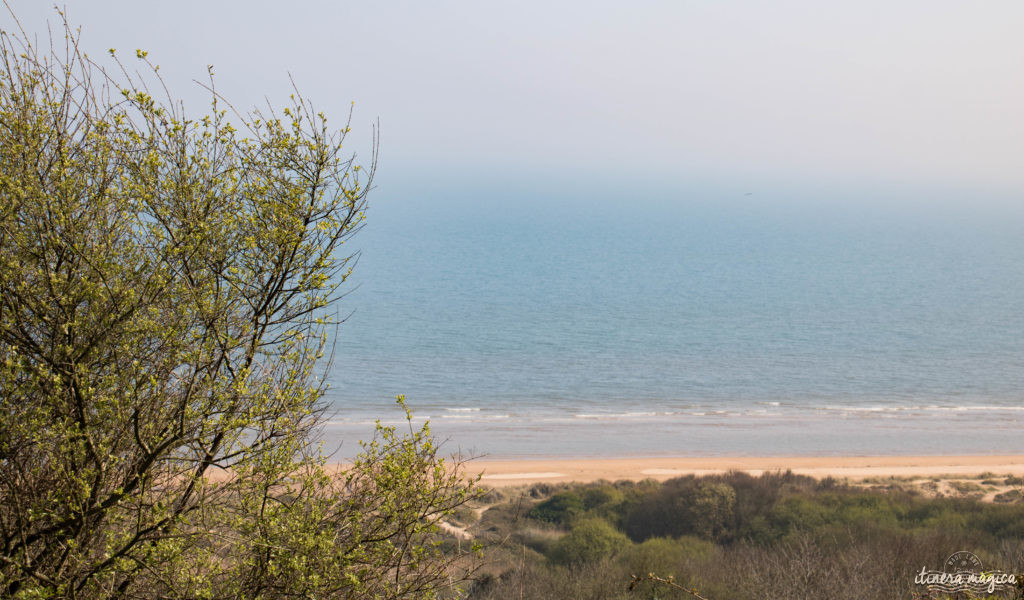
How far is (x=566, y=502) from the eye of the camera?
26.2m

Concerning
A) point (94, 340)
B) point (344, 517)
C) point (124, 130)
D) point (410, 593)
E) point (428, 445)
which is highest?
point (124, 130)

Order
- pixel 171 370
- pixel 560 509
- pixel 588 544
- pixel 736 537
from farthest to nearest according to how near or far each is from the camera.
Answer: pixel 560 509
pixel 736 537
pixel 588 544
pixel 171 370

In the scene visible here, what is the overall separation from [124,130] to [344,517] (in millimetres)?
3517

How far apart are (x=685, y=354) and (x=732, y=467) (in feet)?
97.0

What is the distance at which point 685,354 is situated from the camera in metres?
64.0

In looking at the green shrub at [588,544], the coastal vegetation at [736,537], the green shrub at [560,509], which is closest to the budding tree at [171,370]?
the coastal vegetation at [736,537]

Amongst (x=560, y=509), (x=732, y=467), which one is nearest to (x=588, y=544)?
(x=560, y=509)

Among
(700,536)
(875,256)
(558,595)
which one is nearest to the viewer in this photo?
(558,595)

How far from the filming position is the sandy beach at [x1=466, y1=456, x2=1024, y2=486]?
1313 inches

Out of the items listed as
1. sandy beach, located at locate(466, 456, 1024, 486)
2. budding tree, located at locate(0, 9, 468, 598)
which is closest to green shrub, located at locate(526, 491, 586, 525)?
sandy beach, located at locate(466, 456, 1024, 486)

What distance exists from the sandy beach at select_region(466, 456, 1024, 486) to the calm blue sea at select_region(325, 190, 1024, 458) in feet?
6.26

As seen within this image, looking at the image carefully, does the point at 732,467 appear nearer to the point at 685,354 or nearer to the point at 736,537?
the point at 736,537

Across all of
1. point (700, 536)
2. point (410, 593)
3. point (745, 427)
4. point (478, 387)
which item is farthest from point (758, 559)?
point (478, 387)

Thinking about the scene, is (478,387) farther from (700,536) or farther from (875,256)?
(875,256)
